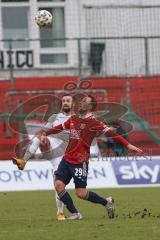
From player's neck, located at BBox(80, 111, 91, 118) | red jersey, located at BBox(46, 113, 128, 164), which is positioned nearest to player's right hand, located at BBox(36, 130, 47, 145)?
red jersey, located at BBox(46, 113, 128, 164)

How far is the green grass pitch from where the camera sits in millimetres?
12148

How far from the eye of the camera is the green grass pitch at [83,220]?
12.1 meters

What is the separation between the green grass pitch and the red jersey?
1.08m

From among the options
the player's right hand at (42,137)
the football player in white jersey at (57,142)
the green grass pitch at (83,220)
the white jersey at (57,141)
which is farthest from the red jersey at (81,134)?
the white jersey at (57,141)

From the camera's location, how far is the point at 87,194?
14477 millimetres

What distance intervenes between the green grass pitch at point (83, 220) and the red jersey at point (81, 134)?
108 centimetres

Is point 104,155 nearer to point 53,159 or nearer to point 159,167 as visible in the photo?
point 159,167

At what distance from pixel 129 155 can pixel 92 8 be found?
7185 mm

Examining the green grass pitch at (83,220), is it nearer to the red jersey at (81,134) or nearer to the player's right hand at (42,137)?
the red jersey at (81,134)

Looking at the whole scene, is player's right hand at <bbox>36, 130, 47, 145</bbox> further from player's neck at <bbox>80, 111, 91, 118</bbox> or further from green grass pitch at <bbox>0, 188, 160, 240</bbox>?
green grass pitch at <bbox>0, 188, 160, 240</bbox>

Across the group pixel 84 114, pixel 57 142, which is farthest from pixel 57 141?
pixel 84 114

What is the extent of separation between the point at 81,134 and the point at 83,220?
1443 mm

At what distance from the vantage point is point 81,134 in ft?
47.5

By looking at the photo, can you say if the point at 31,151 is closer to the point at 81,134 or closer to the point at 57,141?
the point at 81,134
